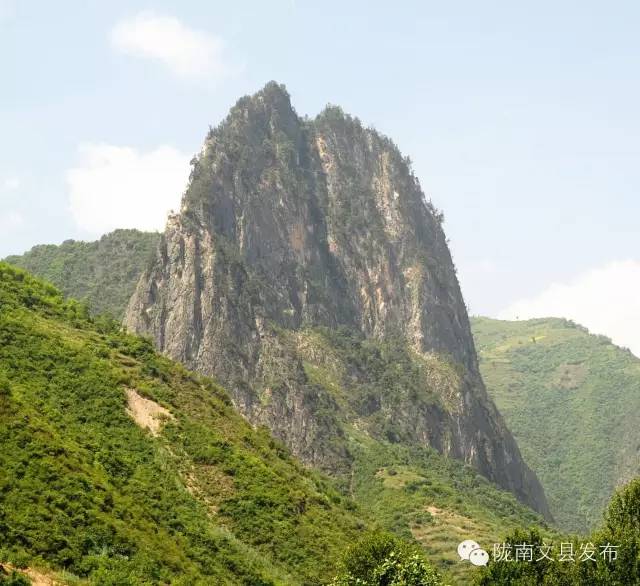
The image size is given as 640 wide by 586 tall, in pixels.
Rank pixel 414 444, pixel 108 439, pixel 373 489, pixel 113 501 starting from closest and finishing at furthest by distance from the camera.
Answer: pixel 113 501 → pixel 108 439 → pixel 373 489 → pixel 414 444

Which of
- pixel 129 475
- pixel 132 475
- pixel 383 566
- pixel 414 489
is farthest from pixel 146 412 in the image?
pixel 414 489

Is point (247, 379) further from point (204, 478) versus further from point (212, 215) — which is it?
point (204, 478)

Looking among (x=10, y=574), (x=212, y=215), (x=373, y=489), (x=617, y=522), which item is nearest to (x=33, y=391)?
(x=10, y=574)

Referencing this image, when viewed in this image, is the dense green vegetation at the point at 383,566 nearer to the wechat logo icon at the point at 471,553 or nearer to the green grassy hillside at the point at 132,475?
the wechat logo icon at the point at 471,553

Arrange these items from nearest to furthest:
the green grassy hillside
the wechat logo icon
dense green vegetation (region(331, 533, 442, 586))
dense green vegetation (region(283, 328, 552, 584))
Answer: the wechat logo icon, the green grassy hillside, dense green vegetation (region(331, 533, 442, 586)), dense green vegetation (region(283, 328, 552, 584))

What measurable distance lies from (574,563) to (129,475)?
34.0 meters

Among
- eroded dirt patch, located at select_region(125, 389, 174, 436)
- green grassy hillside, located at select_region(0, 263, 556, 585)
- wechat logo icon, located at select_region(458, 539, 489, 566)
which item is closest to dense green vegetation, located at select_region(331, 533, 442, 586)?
wechat logo icon, located at select_region(458, 539, 489, 566)

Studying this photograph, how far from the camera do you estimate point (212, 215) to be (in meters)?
200

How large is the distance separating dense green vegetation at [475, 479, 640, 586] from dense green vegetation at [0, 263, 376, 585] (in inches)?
636

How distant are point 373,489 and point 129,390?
8072cm

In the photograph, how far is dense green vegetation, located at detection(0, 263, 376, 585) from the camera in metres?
54.2

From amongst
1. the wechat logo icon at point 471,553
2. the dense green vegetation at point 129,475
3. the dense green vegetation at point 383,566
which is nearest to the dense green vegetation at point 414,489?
the dense green vegetation at point 129,475

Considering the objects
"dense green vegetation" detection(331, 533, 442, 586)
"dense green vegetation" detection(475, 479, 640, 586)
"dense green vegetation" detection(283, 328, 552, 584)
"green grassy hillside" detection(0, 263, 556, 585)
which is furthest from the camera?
"dense green vegetation" detection(283, 328, 552, 584)

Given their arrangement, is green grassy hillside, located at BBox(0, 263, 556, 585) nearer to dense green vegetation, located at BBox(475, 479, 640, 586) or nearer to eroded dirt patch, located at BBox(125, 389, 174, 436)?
eroded dirt patch, located at BBox(125, 389, 174, 436)
